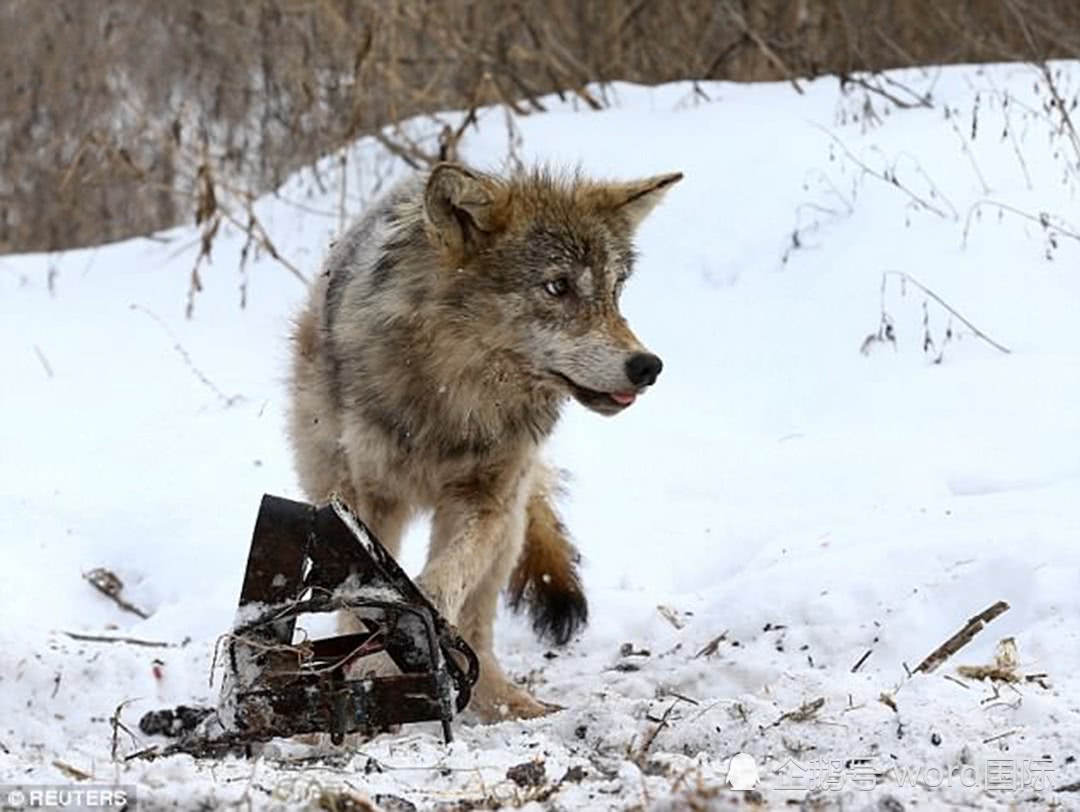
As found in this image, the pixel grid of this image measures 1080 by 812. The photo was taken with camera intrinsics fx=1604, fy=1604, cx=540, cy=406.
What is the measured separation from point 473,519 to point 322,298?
110 centimetres

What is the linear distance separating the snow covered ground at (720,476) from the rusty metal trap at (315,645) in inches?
7.2

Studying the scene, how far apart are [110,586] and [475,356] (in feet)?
7.55

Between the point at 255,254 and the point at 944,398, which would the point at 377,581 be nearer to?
the point at 944,398

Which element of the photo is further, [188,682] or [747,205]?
[747,205]

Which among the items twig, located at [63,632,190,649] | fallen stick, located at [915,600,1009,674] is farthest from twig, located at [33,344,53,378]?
fallen stick, located at [915,600,1009,674]

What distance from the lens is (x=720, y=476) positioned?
695 centimetres

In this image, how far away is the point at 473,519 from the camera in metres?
4.73

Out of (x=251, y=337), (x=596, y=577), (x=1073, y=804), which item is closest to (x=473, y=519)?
(x=596, y=577)

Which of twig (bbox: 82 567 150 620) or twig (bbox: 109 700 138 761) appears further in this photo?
twig (bbox: 82 567 150 620)

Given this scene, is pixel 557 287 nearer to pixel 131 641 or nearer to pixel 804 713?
pixel 804 713

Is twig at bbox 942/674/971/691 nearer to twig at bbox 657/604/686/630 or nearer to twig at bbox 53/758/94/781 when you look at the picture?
twig at bbox 657/604/686/630

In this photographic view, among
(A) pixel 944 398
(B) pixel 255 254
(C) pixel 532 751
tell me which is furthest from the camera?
(B) pixel 255 254

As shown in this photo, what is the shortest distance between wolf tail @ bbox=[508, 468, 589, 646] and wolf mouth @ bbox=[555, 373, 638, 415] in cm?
97

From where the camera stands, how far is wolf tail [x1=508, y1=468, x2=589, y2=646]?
5.39m
